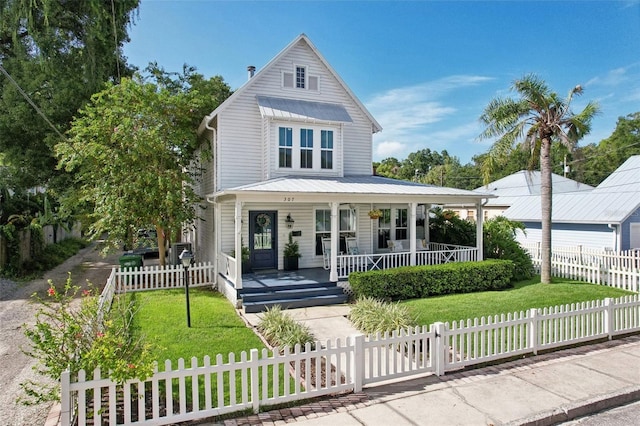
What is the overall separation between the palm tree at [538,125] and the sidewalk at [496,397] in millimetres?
7152

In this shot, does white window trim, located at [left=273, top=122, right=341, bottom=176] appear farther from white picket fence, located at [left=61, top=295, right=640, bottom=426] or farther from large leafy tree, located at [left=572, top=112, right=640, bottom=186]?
large leafy tree, located at [left=572, top=112, right=640, bottom=186]

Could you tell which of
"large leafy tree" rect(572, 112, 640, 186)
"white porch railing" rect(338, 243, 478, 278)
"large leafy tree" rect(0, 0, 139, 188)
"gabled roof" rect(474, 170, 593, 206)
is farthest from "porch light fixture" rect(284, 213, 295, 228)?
"large leafy tree" rect(572, 112, 640, 186)

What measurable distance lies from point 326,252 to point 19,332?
8.92m

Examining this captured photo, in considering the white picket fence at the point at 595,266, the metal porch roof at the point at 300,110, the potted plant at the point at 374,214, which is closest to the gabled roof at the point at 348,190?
the potted plant at the point at 374,214

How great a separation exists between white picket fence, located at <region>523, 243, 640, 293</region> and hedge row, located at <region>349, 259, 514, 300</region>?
126 inches

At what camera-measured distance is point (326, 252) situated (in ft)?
45.3

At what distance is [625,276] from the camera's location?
41.5ft

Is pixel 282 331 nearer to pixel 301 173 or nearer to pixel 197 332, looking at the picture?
pixel 197 332

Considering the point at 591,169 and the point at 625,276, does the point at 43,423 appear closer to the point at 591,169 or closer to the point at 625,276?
the point at 625,276

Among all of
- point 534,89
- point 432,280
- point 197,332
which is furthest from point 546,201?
point 197,332

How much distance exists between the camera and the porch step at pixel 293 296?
10.2m

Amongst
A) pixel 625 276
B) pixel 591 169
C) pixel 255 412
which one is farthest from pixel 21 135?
pixel 591 169

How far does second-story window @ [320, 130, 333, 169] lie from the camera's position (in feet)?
46.6

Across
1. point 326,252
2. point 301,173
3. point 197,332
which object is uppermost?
point 301,173
